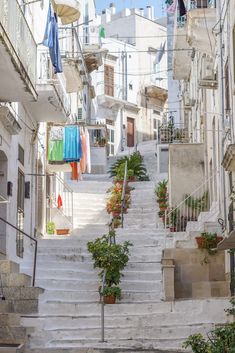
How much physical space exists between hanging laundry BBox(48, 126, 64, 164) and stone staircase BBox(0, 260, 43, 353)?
810 cm

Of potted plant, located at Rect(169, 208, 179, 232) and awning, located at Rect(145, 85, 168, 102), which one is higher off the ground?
awning, located at Rect(145, 85, 168, 102)

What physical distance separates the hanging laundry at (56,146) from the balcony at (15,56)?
6.92 meters

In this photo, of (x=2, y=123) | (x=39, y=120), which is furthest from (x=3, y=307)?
(x=39, y=120)

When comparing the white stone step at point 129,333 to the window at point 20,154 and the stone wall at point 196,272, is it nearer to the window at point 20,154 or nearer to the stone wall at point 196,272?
the stone wall at point 196,272

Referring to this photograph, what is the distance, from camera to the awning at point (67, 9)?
2552cm

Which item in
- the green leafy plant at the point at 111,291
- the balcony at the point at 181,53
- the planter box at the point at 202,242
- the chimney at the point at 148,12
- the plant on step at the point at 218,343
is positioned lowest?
the plant on step at the point at 218,343

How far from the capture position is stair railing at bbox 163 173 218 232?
22.9 m

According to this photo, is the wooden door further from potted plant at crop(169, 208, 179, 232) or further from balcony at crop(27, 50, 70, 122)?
balcony at crop(27, 50, 70, 122)

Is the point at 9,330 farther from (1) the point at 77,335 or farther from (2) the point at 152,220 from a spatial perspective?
(2) the point at 152,220

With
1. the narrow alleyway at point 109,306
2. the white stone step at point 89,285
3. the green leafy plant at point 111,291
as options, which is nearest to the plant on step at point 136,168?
the narrow alleyway at point 109,306

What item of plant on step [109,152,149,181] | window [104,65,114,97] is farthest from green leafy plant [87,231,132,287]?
window [104,65,114,97]

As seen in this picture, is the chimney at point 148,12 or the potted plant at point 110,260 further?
the chimney at point 148,12

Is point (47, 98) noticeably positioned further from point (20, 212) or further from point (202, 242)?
point (202, 242)

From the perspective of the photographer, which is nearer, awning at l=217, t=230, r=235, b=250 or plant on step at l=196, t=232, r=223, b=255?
awning at l=217, t=230, r=235, b=250
